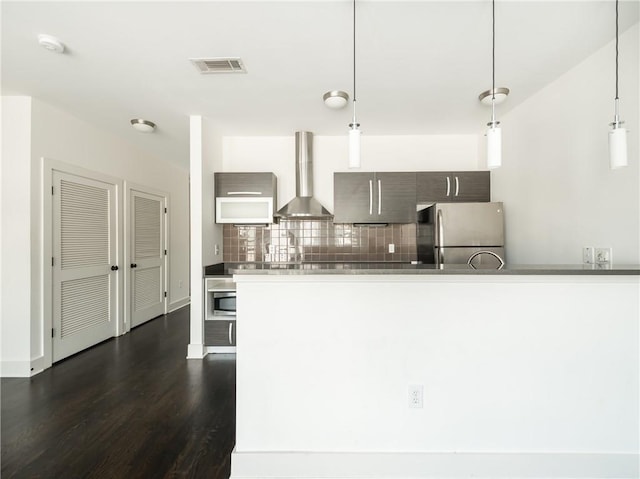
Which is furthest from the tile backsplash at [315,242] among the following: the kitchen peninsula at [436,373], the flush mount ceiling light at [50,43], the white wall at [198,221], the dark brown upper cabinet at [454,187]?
the kitchen peninsula at [436,373]

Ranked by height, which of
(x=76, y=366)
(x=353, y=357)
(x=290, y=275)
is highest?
(x=290, y=275)

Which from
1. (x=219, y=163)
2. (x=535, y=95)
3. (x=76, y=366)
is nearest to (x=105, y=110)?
(x=219, y=163)

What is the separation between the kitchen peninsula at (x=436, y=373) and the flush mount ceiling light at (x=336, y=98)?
5.73 feet

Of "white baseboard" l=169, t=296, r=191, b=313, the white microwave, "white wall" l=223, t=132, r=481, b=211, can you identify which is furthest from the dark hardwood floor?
"white wall" l=223, t=132, r=481, b=211

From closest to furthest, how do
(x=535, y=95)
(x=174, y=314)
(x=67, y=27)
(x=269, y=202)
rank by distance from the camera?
(x=67, y=27)
(x=535, y=95)
(x=269, y=202)
(x=174, y=314)

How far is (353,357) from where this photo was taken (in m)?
1.59

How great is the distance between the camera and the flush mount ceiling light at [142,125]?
3.31 metres

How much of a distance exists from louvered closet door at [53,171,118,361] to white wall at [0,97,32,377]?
0.26 metres

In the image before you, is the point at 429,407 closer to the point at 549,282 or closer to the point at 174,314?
the point at 549,282

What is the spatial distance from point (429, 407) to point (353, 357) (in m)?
0.45

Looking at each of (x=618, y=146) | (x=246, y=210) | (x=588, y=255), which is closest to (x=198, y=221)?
(x=246, y=210)

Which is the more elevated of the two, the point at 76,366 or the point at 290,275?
the point at 290,275

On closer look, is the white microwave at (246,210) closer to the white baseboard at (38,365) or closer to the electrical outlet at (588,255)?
the white baseboard at (38,365)

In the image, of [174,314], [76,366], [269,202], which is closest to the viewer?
[76,366]
